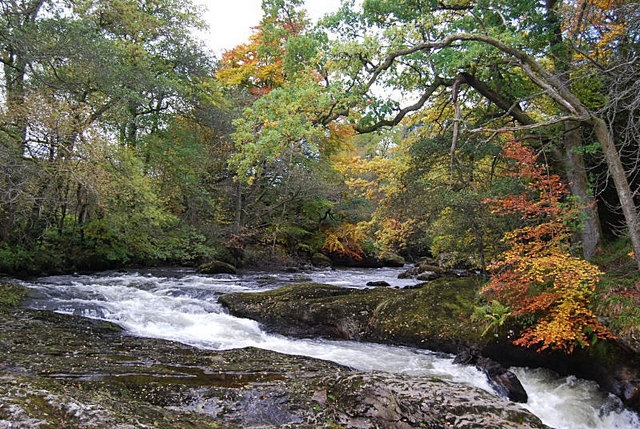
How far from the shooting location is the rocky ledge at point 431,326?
5.65m

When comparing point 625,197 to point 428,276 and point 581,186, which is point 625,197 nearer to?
point 581,186

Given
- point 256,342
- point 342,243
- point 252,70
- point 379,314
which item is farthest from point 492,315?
point 252,70

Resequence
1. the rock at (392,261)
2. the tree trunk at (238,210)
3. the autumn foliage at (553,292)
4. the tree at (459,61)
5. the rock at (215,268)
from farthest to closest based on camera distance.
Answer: the rock at (392,261)
the tree trunk at (238,210)
the rock at (215,268)
the tree at (459,61)
the autumn foliage at (553,292)

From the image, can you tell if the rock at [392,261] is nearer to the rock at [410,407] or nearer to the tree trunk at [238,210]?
the tree trunk at [238,210]

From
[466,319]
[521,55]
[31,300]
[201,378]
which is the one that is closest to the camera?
[201,378]

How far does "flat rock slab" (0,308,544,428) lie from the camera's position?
9.08 feet

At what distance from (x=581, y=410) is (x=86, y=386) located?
6.39 metres

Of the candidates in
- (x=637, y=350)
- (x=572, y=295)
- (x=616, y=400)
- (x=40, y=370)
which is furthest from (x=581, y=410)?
(x=40, y=370)

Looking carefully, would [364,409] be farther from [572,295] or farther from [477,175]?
[477,175]

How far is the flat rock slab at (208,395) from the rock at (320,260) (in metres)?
18.8

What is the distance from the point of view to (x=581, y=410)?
5.36 metres

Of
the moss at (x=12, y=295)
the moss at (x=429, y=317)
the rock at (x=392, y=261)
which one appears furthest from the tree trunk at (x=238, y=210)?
the moss at (x=429, y=317)

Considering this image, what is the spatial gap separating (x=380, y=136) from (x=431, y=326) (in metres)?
5.44

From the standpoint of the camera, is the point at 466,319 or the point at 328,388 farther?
the point at 466,319
